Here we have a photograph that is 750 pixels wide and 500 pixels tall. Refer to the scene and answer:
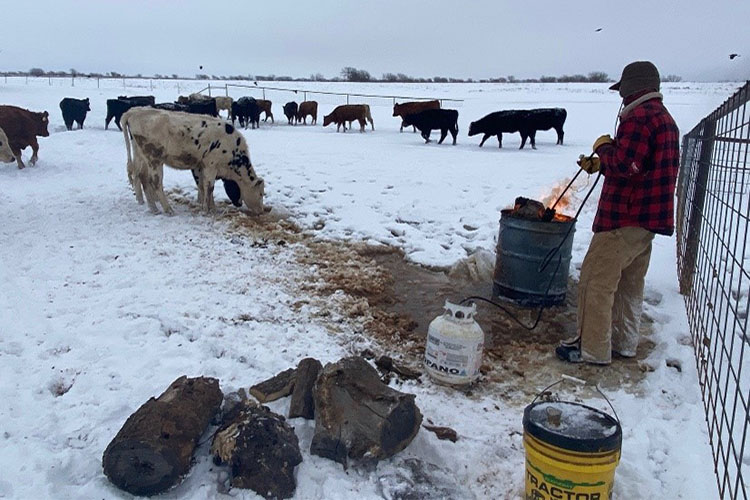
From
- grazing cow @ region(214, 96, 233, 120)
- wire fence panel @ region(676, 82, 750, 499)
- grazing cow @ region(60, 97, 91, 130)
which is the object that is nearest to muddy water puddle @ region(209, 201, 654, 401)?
wire fence panel @ region(676, 82, 750, 499)

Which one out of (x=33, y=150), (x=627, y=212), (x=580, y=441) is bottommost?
(x=580, y=441)

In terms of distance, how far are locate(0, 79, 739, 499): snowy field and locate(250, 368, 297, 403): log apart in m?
0.07

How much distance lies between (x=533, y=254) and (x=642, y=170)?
1.53m

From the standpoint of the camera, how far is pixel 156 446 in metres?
2.77

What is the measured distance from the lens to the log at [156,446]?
2756mm

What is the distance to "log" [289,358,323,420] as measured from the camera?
11.0ft

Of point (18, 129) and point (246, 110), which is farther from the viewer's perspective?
point (246, 110)

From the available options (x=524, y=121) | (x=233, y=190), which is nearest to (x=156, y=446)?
(x=233, y=190)

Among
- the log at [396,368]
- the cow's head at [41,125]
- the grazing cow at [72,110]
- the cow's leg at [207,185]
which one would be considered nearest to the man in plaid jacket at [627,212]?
the log at [396,368]

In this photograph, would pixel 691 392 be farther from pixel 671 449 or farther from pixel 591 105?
pixel 591 105

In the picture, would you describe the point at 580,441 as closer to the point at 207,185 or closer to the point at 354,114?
the point at 207,185

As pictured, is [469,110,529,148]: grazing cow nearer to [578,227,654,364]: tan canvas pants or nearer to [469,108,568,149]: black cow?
[469,108,568,149]: black cow

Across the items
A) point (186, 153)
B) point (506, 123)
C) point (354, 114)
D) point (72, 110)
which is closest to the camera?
point (186, 153)

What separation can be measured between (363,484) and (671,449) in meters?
1.77
